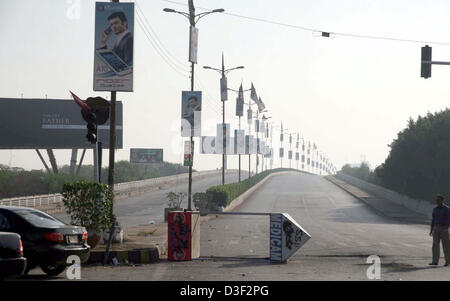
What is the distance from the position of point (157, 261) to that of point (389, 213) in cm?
3896

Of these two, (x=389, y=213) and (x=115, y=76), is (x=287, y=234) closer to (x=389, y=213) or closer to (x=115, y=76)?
(x=115, y=76)

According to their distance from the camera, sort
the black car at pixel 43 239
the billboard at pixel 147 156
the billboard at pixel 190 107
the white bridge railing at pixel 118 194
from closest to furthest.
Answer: the black car at pixel 43 239 → the billboard at pixel 190 107 → the white bridge railing at pixel 118 194 → the billboard at pixel 147 156

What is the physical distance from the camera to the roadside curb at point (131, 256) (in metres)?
18.6

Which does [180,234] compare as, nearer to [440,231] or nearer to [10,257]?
[440,231]

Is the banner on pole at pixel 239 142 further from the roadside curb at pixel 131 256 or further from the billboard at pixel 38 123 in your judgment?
the roadside curb at pixel 131 256

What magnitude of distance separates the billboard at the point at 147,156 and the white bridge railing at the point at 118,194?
26.1 ft

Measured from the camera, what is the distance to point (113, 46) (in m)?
22.2

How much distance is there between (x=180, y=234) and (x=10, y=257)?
741cm

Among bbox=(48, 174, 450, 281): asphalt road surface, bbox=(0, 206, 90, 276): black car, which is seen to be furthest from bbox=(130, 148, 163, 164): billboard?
bbox=(0, 206, 90, 276): black car

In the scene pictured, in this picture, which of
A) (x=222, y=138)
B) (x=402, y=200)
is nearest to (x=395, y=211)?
(x=402, y=200)

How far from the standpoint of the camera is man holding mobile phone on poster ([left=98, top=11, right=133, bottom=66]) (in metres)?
22.0

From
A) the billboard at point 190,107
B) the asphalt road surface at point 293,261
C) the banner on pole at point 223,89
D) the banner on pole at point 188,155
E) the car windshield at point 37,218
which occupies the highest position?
the banner on pole at point 223,89

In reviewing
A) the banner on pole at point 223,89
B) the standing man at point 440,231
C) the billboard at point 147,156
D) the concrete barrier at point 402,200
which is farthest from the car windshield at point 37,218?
the billboard at point 147,156

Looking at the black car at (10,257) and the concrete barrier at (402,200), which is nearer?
the black car at (10,257)
